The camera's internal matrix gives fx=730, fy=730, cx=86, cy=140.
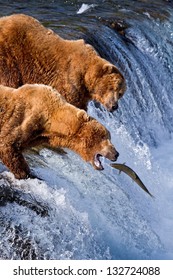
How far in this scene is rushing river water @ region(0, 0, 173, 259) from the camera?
670 centimetres

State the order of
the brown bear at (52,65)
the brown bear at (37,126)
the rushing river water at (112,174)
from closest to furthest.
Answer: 1. the rushing river water at (112,174)
2. the brown bear at (37,126)
3. the brown bear at (52,65)

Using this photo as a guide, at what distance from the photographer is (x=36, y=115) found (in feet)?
22.9

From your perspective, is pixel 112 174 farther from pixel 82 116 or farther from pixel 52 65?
pixel 82 116

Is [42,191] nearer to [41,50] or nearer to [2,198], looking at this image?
[2,198]

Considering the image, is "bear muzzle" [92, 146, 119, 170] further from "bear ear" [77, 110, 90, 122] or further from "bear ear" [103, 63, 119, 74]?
"bear ear" [103, 63, 119, 74]

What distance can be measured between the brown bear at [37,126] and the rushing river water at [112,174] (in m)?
0.34

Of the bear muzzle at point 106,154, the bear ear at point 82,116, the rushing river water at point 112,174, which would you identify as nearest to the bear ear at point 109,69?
the rushing river water at point 112,174

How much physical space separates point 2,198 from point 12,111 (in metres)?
0.86

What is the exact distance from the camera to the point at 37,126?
22.9 feet

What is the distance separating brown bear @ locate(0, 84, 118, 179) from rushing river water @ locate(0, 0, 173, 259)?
341 millimetres

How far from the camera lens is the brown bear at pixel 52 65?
8516 mm

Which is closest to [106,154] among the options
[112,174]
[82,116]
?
[82,116]

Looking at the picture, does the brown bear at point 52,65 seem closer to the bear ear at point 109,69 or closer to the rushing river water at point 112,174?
the bear ear at point 109,69

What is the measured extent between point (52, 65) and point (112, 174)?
1.75 meters
